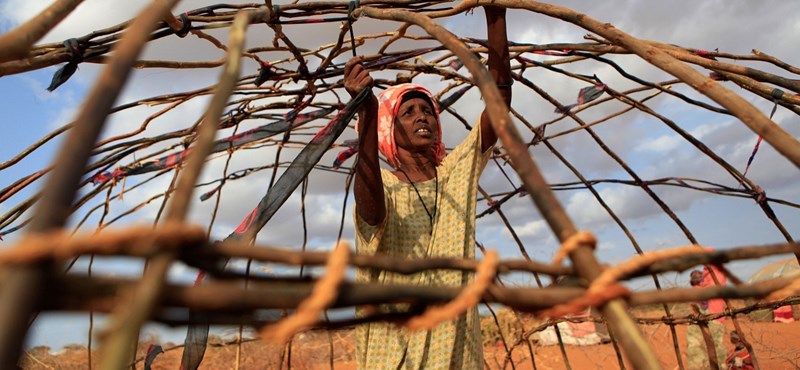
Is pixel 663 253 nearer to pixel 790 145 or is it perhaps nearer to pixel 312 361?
pixel 790 145

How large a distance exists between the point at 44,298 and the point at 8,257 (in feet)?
0.15

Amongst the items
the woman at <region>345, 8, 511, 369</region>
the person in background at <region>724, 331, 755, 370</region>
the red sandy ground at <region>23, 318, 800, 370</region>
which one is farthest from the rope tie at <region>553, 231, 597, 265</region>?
the red sandy ground at <region>23, 318, 800, 370</region>

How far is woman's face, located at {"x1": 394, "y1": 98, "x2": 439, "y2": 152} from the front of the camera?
2199 millimetres

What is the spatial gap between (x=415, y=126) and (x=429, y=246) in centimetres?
47

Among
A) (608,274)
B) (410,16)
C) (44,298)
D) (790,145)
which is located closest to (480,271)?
(608,274)

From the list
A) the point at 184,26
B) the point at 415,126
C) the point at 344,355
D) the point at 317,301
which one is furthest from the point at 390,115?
the point at 344,355

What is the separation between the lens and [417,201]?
214 cm

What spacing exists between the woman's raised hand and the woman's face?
41cm

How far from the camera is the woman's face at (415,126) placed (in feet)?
7.22

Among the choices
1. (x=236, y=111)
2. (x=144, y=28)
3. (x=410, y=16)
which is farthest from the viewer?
(x=236, y=111)

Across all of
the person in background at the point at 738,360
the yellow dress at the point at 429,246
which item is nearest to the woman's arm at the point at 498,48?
the yellow dress at the point at 429,246

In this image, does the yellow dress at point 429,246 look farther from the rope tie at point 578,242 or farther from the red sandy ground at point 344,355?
the red sandy ground at point 344,355

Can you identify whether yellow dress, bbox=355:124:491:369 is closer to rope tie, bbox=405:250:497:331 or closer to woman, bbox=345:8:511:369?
woman, bbox=345:8:511:369

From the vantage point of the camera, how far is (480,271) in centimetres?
64
